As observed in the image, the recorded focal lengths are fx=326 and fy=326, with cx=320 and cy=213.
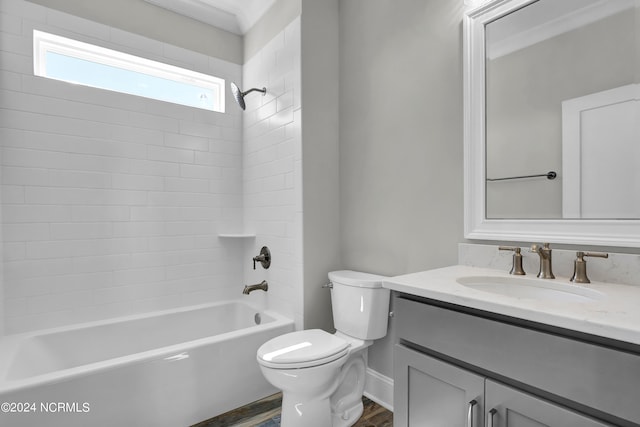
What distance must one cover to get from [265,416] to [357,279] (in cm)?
93

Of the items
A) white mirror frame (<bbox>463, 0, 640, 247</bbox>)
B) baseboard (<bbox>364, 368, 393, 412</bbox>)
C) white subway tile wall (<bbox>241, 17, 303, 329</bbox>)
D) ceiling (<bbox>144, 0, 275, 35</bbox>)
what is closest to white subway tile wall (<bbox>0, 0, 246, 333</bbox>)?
white subway tile wall (<bbox>241, 17, 303, 329</bbox>)

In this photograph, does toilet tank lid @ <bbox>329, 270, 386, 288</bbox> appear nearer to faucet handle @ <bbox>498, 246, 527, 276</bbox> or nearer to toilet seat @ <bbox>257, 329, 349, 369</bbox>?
toilet seat @ <bbox>257, 329, 349, 369</bbox>

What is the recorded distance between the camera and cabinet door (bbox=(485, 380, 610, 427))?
2.45ft

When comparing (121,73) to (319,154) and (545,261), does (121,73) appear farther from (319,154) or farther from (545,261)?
(545,261)

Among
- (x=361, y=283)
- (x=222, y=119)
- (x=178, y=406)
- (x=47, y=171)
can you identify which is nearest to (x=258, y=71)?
(x=222, y=119)

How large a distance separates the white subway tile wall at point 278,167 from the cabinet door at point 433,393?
1079mm

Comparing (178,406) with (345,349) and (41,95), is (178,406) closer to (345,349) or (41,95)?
(345,349)

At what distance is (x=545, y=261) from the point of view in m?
1.21

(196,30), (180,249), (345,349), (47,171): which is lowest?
(345,349)

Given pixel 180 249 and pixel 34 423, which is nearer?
pixel 34 423

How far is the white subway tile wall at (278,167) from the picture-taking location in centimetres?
216

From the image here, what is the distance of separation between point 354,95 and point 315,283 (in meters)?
1.29

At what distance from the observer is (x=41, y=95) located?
204cm

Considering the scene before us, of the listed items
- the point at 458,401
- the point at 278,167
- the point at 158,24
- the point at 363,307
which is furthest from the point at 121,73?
the point at 458,401
